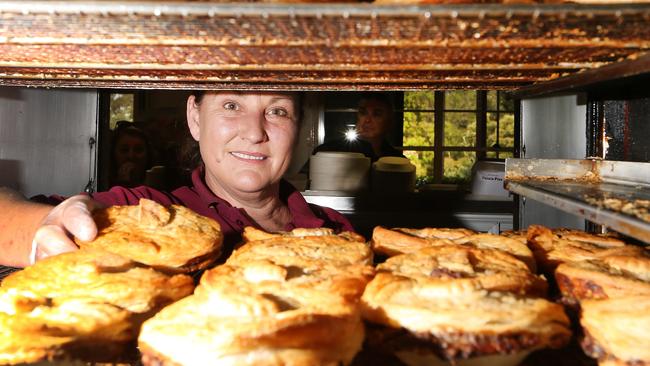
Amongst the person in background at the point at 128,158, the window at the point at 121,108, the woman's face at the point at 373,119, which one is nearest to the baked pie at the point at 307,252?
the person in background at the point at 128,158

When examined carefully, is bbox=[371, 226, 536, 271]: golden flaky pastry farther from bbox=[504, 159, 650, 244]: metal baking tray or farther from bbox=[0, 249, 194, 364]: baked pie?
bbox=[0, 249, 194, 364]: baked pie

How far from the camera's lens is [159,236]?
1624 millimetres

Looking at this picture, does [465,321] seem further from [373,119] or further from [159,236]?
[373,119]

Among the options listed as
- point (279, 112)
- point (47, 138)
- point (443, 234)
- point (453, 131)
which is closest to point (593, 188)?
point (443, 234)

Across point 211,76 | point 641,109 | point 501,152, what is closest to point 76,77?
point 211,76

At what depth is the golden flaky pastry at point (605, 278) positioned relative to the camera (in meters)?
1.38

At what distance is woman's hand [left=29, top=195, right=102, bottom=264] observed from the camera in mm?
1541

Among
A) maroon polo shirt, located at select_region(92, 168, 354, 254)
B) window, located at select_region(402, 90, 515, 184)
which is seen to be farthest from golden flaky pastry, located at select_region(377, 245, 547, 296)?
window, located at select_region(402, 90, 515, 184)

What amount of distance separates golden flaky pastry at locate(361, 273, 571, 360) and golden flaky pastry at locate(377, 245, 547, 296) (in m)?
0.04

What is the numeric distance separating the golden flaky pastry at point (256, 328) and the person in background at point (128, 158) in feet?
21.8

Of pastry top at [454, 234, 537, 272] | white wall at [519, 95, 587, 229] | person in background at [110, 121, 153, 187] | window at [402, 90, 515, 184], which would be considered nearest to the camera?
pastry top at [454, 234, 537, 272]

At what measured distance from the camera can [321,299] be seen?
125cm

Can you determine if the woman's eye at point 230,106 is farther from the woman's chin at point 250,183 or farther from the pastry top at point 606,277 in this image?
the pastry top at point 606,277

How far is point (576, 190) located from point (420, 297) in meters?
0.83
